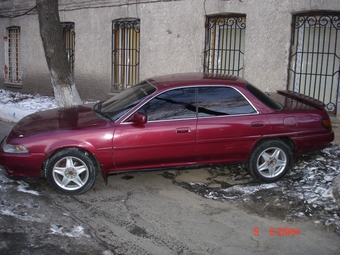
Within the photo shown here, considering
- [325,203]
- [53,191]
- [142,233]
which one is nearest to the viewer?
[142,233]

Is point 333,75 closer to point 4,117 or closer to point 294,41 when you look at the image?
point 294,41

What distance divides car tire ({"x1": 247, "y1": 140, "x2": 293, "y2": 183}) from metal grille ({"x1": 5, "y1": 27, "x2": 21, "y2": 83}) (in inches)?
424

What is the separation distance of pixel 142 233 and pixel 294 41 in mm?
5768

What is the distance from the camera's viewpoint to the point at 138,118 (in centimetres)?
531

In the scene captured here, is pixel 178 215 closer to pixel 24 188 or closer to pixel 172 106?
pixel 172 106

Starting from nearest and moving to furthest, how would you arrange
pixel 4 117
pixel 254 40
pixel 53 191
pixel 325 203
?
pixel 325 203 → pixel 53 191 → pixel 254 40 → pixel 4 117

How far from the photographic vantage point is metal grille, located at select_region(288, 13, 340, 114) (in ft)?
27.2

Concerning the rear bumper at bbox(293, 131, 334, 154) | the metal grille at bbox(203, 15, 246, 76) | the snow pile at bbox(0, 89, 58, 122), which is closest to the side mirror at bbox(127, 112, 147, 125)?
the rear bumper at bbox(293, 131, 334, 154)

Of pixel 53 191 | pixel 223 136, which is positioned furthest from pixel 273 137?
pixel 53 191

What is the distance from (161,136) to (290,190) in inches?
73.9

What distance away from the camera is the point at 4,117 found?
1031 centimetres

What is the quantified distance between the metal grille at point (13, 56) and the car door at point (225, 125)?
10.4 metres

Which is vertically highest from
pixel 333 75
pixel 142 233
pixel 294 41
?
pixel 294 41

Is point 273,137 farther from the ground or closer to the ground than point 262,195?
farther from the ground
